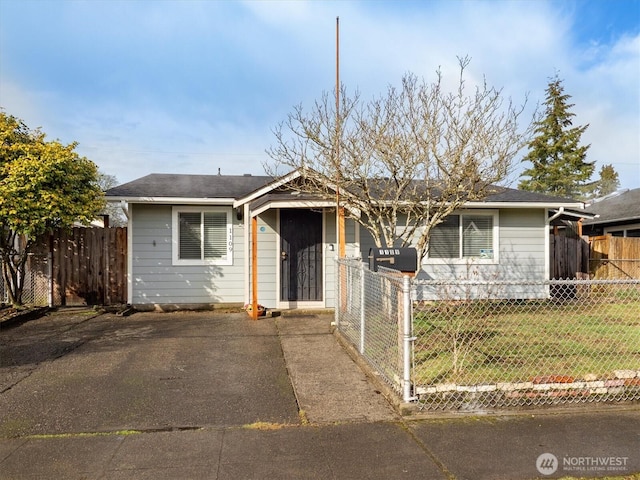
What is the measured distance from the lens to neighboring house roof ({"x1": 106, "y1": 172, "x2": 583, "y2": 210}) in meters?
9.32

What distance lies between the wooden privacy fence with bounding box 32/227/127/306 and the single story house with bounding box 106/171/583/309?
0.57 m

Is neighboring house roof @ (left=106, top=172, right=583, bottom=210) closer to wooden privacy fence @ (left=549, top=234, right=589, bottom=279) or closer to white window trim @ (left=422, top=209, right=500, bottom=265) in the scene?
white window trim @ (left=422, top=209, right=500, bottom=265)

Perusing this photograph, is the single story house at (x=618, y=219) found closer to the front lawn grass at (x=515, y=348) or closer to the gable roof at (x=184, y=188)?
the front lawn grass at (x=515, y=348)

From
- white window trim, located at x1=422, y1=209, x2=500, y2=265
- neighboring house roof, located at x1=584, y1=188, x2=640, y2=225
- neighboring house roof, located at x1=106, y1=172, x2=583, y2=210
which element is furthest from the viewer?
neighboring house roof, located at x1=584, y1=188, x2=640, y2=225

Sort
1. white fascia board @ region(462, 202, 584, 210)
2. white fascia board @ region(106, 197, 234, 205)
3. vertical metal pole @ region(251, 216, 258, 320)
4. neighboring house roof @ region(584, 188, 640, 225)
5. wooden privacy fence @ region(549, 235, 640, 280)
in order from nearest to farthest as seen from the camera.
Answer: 1. vertical metal pole @ region(251, 216, 258, 320)
2. white fascia board @ region(106, 197, 234, 205)
3. white fascia board @ region(462, 202, 584, 210)
4. wooden privacy fence @ region(549, 235, 640, 280)
5. neighboring house roof @ region(584, 188, 640, 225)

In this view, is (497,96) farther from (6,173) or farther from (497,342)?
(6,173)

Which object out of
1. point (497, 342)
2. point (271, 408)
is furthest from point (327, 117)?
point (271, 408)

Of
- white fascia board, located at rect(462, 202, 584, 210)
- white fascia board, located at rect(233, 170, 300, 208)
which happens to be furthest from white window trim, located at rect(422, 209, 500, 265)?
white fascia board, located at rect(233, 170, 300, 208)

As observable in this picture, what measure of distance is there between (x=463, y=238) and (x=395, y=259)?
17.8ft

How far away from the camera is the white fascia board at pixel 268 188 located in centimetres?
889

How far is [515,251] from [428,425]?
322 inches

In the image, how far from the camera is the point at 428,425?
3740mm

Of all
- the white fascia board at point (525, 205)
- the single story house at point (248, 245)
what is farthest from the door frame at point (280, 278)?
the white fascia board at point (525, 205)

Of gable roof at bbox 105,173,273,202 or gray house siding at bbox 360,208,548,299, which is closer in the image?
gable roof at bbox 105,173,273,202
